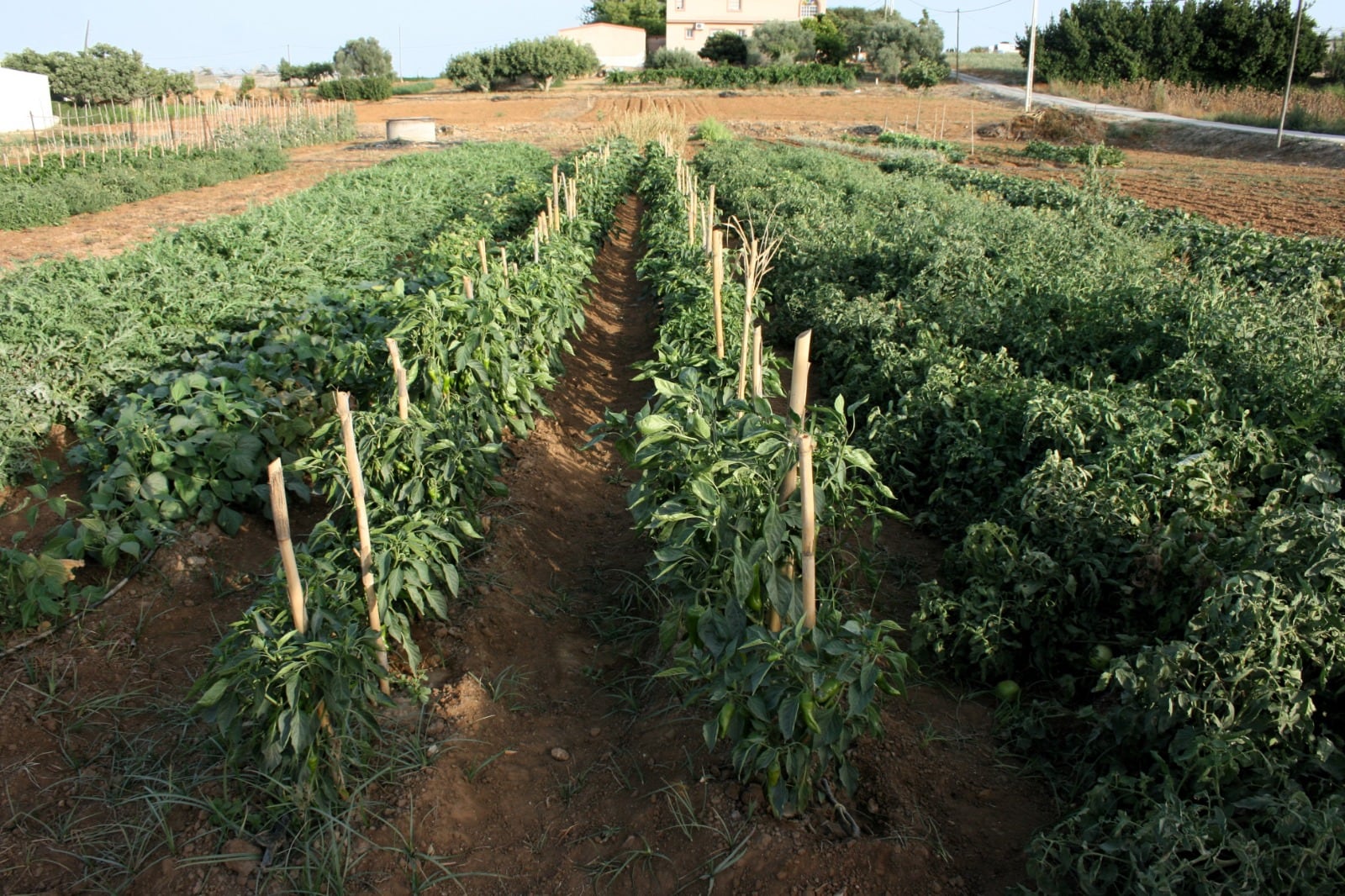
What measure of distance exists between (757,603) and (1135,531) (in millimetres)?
1679

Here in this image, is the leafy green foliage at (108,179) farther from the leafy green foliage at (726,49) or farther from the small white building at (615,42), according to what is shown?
the small white building at (615,42)

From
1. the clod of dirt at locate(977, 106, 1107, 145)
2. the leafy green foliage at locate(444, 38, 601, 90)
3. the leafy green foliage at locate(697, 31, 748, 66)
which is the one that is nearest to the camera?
the clod of dirt at locate(977, 106, 1107, 145)

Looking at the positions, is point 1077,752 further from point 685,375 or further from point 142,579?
point 142,579

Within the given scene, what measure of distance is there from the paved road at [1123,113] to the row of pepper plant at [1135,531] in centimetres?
2283

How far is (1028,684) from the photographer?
12.3 feet

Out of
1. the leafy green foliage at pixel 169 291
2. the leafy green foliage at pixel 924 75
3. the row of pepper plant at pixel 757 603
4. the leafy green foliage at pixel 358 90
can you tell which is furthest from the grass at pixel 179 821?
the leafy green foliage at pixel 358 90

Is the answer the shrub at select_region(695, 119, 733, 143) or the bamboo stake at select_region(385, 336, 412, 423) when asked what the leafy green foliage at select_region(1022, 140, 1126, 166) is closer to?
the shrub at select_region(695, 119, 733, 143)

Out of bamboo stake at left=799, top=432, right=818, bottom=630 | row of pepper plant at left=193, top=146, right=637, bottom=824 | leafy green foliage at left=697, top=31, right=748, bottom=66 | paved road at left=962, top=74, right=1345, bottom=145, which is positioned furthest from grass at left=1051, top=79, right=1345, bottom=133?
bamboo stake at left=799, top=432, right=818, bottom=630

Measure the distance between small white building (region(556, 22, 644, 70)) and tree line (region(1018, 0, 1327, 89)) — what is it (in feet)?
116

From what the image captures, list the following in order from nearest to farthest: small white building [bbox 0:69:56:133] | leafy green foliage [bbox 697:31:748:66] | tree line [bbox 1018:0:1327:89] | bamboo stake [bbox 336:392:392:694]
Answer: bamboo stake [bbox 336:392:392:694], small white building [bbox 0:69:56:133], tree line [bbox 1018:0:1327:89], leafy green foliage [bbox 697:31:748:66]

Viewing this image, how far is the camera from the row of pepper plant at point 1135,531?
8.29ft

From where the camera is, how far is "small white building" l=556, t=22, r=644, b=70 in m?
72.2

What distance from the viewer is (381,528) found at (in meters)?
3.62

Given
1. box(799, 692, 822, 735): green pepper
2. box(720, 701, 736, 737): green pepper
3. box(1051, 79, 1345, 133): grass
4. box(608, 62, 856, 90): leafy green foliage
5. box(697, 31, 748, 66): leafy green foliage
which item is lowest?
box(720, 701, 736, 737): green pepper
